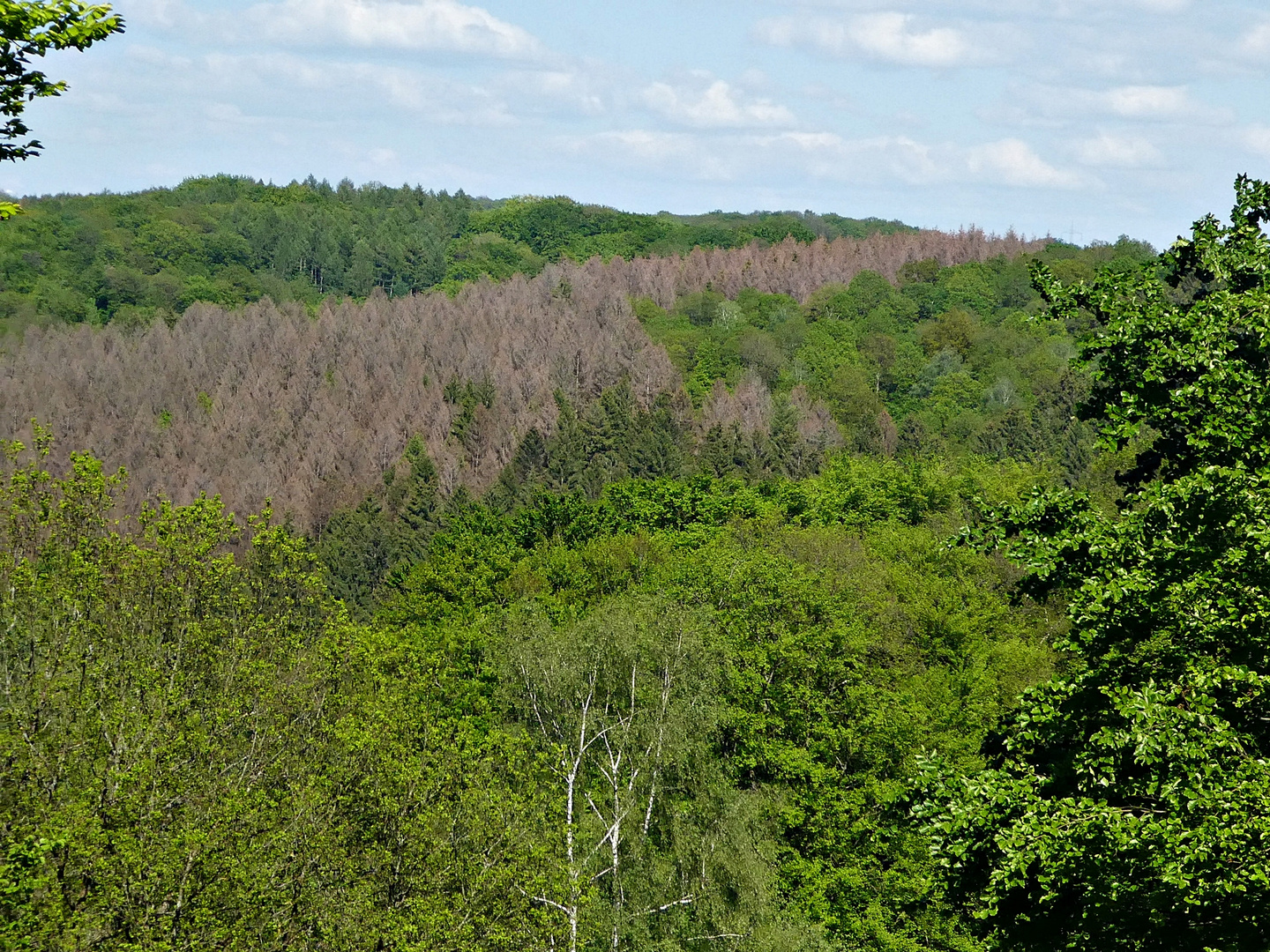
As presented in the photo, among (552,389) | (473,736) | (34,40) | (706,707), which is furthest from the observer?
(552,389)

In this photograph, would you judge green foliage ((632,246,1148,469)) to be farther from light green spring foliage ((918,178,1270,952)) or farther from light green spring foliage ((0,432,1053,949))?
light green spring foliage ((918,178,1270,952))

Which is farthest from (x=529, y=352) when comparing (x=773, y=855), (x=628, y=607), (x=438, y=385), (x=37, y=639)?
(x=37, y=639)

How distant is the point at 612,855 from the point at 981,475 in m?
53.6

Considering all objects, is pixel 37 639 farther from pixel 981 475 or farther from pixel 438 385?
pixel 438 385

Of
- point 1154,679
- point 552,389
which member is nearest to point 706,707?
point 1154,679

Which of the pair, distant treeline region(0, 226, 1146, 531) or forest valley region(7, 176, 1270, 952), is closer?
forest valley region(7, 176, 1270, 952)

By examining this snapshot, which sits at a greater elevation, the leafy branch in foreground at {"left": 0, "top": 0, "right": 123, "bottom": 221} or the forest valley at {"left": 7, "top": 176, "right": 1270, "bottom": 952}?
the leafy branch in foreground at {"left": 0, "top": 0, "right": 123, "bottom": 221}

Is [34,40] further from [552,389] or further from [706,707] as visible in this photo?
[552,389]

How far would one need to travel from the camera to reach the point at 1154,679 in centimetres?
1430

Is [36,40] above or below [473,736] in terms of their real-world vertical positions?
above

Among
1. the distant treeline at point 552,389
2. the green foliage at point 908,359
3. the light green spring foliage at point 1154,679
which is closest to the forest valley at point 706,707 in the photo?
the light green spring foliage at point 1154,679

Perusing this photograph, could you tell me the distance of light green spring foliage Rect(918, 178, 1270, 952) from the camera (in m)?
12.8

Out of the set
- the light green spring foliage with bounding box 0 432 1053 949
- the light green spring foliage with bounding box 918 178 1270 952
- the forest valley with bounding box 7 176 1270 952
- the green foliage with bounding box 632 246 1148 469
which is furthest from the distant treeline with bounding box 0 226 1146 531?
the light green spring foliage with bounding box 918 178 1270 952

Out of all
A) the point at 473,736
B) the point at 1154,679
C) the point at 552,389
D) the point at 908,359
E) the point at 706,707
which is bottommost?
the point at 552,389
